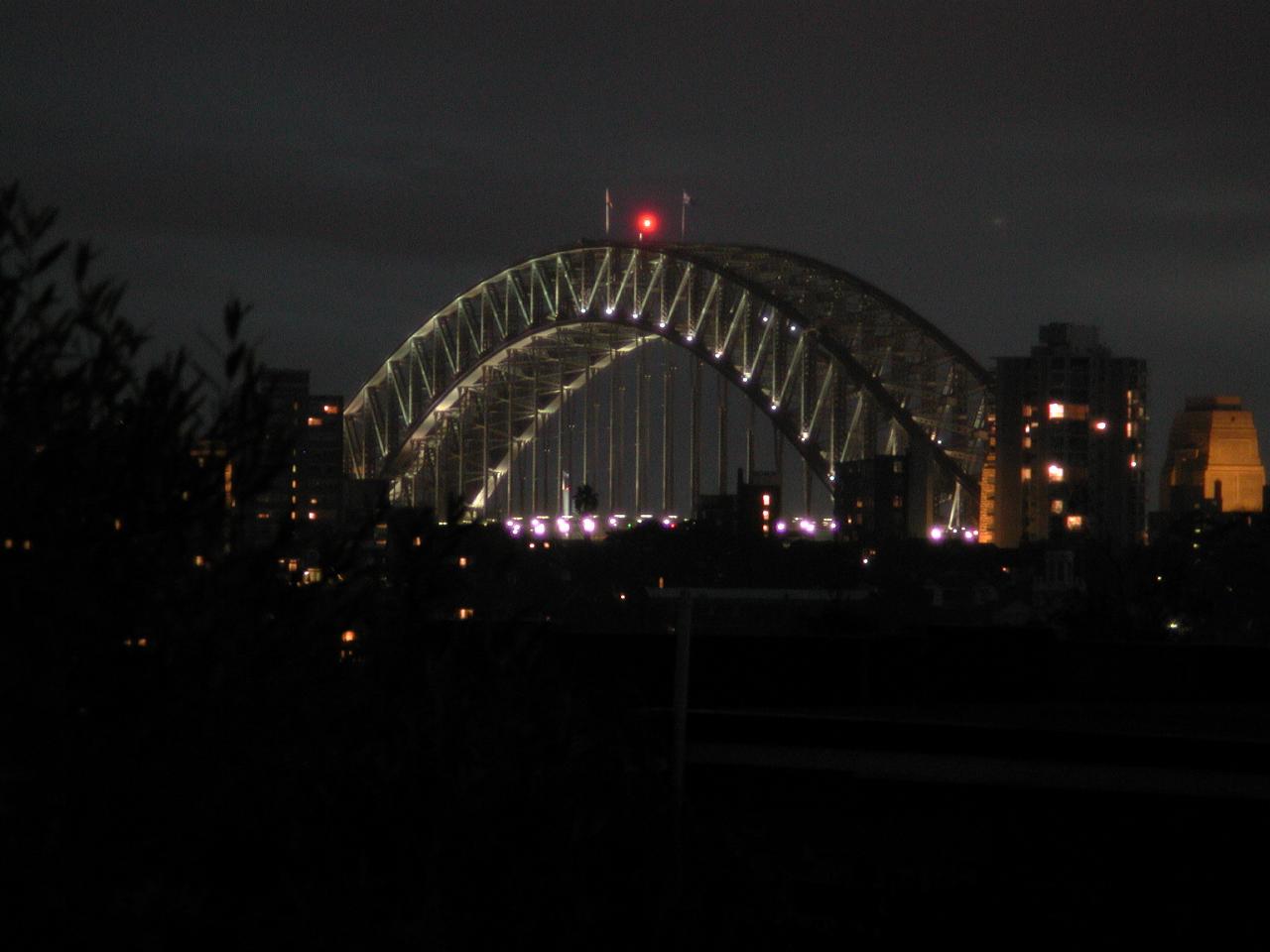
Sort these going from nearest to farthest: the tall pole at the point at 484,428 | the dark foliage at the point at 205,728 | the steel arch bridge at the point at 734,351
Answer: the dark foliage at the point at 205,728 < the steel arch bridge at the point at 734,351 < the tall pole at the point at 484,428

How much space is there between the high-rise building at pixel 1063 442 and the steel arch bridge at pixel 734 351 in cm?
124

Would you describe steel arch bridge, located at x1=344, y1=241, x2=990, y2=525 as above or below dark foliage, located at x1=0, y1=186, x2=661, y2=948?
above

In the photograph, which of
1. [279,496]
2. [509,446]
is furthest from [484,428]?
[279,496]

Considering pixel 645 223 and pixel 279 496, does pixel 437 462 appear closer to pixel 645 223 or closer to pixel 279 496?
pixel 645 223

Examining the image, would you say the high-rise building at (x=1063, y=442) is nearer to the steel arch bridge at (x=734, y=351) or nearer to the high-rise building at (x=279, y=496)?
the steel arch bridge at (x=734, y=351)

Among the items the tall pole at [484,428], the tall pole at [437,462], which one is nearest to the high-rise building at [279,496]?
the tall pole at [484,428]

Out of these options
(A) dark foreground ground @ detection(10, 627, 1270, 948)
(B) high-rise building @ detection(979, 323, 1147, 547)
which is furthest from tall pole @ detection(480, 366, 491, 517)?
(A) dark foreground ground @ detection(10, 627, 1270, 948)

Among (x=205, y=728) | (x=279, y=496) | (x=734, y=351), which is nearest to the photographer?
(x=205, y=728)

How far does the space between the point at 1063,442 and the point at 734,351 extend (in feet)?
48.5

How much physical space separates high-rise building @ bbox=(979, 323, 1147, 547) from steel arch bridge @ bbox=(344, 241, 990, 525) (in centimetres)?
124

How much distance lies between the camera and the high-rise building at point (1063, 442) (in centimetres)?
8506

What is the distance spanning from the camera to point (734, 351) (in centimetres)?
8319

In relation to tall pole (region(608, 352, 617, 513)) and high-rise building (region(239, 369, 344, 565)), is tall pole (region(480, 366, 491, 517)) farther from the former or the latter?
high-rise building (region(239, 369, 344, 565))

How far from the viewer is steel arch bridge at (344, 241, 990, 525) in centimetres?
8025
